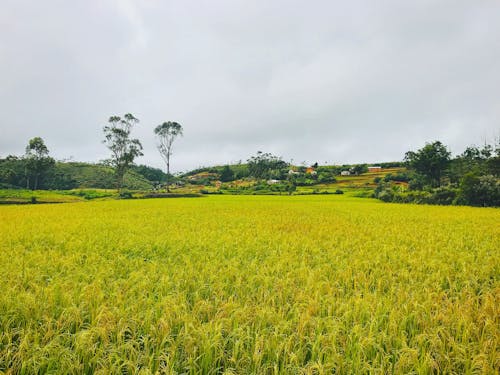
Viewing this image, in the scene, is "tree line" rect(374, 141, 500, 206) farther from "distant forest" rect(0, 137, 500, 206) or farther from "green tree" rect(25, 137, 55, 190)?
"green tree" rect(25, 137, 55, 190)

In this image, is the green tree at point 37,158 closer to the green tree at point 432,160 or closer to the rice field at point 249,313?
the rice field at point 249,313

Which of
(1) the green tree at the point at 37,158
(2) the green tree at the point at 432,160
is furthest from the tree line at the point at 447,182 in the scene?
(1) the green tree at the point at 37,158

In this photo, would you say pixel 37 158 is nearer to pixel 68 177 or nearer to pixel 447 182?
pixel 68 177

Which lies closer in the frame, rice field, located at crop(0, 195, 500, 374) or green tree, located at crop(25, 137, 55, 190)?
rice field, located at crop(0, 195, 500, 374)

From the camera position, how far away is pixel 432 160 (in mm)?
46062

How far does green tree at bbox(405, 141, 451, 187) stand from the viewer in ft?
151

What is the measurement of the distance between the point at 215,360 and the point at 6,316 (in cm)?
295

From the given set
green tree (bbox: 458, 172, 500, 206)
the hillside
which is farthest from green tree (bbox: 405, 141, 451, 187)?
the hillside

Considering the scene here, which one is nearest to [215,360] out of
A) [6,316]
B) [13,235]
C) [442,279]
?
[6,316]

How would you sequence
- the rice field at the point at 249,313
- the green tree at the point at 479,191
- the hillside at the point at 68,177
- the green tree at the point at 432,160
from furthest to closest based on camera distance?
the hillside at the point at 68,177
the green tree at the point at 432,160
the green tree at the point at 479,191
the rice field at the point at 249,313

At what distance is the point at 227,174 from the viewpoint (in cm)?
9644

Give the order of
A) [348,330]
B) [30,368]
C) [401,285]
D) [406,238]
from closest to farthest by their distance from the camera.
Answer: [30,368] < [348,330] < [401,285] < [406,238]

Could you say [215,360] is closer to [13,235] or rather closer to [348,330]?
[348,330]

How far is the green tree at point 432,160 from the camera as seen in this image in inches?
1810
